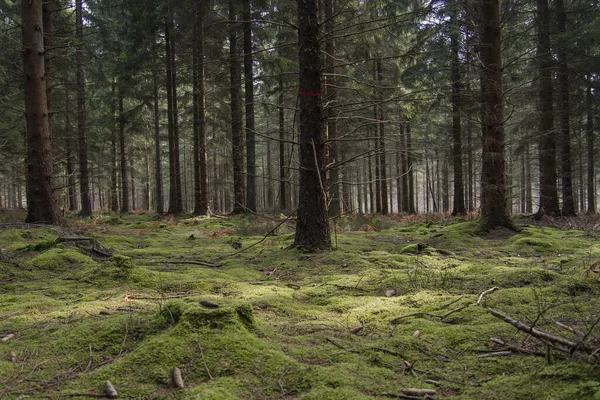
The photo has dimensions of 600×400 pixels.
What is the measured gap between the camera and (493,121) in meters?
8.24

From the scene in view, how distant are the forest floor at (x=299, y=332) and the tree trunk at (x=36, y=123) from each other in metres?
3.87

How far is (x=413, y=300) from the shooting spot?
140 inches

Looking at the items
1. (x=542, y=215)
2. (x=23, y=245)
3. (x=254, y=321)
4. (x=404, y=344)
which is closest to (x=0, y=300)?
(x=254, y=321)

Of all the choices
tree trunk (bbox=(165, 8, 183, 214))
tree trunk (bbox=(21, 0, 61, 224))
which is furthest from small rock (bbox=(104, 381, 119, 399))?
tree trunk (bbox=(165, 8, 183, 214))

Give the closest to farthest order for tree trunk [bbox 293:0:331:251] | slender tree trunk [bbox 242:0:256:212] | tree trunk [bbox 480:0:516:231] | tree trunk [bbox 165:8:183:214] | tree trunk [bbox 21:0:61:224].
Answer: tree trunk [bbox 293:0:331:251]
tree trunk [bbox 480:0:516:231]
tree trunk [bbox 21:0:61:224]
slender tree trunk [bbox 242:0:256:212]
tree trunk [bbox 165:8:183:214]

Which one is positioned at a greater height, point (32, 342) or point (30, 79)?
point (30, 79)

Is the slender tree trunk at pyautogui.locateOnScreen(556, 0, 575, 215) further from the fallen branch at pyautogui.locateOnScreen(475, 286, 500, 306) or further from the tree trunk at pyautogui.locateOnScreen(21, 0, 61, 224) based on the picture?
the tree trunk at pyautogui.locateOnScreen(21, 0, 61, 224)

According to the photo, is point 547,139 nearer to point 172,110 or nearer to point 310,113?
point 310,113

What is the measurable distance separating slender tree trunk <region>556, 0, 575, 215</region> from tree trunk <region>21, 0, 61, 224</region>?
578 inches

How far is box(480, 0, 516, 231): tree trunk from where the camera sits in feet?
27.0

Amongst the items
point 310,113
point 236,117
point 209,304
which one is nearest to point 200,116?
point 236,117

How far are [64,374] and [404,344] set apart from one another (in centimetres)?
198

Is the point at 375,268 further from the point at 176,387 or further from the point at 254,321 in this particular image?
the point at 176,387

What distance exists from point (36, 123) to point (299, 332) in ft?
27.7
